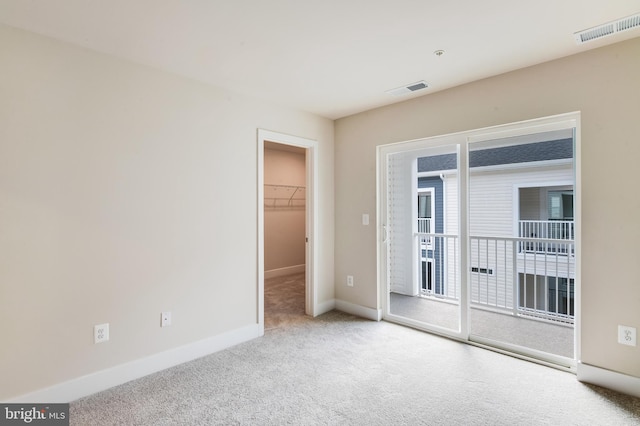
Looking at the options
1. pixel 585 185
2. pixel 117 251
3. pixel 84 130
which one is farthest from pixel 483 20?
pixel 117 251

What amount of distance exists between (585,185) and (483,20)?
59.0 inches

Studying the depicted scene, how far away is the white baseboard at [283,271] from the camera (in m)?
5.99

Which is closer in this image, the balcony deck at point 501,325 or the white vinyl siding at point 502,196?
the balcony deck at point 501,325

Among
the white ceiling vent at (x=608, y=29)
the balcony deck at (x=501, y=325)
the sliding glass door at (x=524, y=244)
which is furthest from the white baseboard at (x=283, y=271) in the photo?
the white ceiling vent at (x=608, y=29)

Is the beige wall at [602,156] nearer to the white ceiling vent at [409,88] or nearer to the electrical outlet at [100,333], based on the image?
the white ceiling vent at [409,88]

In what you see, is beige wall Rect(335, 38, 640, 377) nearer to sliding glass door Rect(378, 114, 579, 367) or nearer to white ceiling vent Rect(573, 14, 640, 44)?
sliding glass door Rect(378, 114, 579, 367)

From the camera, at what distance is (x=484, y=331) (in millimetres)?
3375

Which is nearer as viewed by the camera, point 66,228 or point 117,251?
point 66,228

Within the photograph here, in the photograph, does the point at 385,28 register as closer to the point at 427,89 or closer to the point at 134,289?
the point at 427,89

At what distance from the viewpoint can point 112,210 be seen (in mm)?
2346

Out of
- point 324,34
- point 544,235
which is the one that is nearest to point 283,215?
point 544,235

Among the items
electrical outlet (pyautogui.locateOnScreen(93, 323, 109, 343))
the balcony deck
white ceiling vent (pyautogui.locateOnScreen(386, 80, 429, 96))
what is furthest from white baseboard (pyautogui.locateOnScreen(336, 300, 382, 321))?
electrical outlet (pyautogui.locateOnScreen(93, 323, 109, 343))

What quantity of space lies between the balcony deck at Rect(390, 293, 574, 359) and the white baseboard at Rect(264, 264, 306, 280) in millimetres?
2534

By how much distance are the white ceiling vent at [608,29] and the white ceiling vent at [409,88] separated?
1148mm
